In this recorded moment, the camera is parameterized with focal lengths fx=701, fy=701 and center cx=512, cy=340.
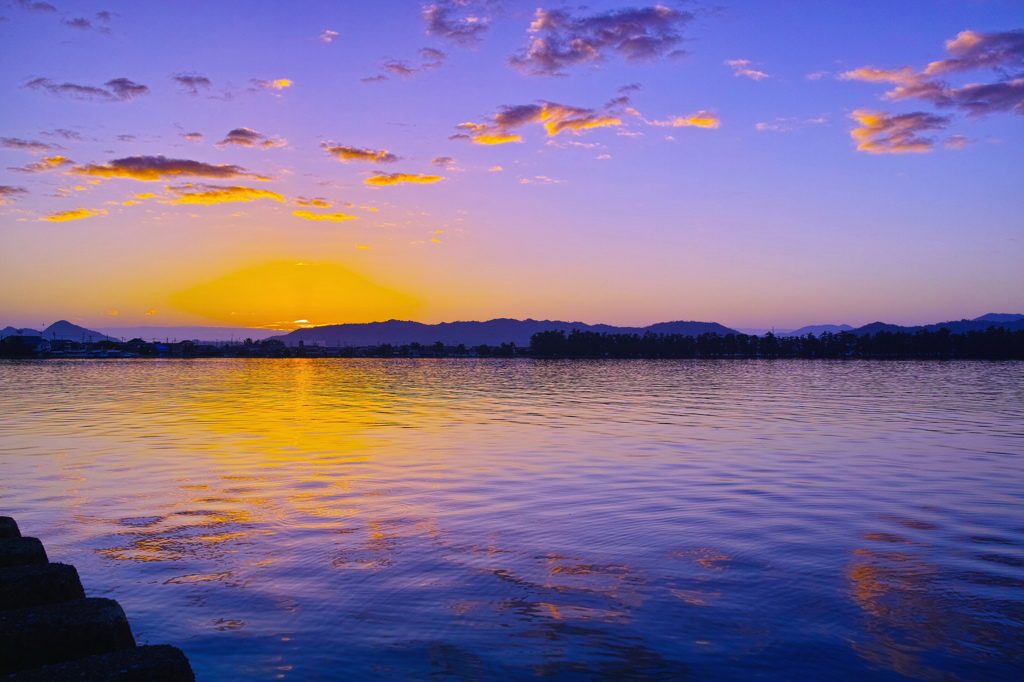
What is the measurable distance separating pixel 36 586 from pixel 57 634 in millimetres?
924

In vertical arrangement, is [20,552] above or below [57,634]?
above

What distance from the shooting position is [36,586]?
235 inches

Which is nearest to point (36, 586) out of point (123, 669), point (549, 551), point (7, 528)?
point (123, 669)

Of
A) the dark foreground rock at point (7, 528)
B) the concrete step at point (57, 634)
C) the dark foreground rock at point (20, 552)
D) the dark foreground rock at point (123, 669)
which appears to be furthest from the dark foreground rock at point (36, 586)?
the dark foreground rock at point (7, 528)

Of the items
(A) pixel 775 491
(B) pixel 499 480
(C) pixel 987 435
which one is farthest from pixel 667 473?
(C) pixel 987 435

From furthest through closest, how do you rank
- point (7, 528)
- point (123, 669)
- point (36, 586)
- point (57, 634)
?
point (7, 528), point (36, 586), point (57, 634), point (123, 669)

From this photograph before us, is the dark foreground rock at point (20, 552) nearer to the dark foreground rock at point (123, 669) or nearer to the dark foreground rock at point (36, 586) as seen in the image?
the dark foreground rock at point (36, 586)

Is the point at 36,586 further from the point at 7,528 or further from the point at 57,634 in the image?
the point at 7,528

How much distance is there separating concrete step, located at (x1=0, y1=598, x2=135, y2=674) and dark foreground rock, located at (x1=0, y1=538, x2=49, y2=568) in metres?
1.24

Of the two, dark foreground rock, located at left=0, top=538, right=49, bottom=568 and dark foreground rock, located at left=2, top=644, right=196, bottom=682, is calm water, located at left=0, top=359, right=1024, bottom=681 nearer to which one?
dark foreground rock, located at left=0, top=538, right=49, bottom=568

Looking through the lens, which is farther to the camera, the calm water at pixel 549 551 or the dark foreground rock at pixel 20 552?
the calm water at pixel 549 551

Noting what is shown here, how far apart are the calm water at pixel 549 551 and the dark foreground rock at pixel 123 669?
9.66 feet

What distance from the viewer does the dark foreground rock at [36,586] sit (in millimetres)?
5875

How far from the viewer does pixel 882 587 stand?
34.8 feet
